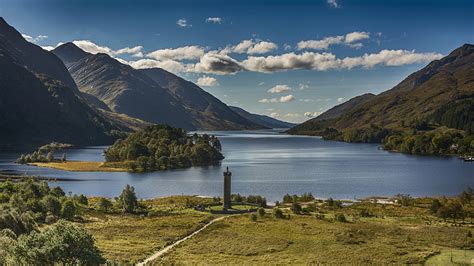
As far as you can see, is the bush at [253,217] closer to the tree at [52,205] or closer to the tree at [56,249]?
the tree at [52,205]

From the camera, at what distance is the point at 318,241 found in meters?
68.9

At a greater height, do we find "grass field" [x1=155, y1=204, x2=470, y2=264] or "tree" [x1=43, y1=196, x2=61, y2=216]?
"tree" [x1=43, y1=196, x2=61, y2=216]

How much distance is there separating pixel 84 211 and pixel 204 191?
44.6 m

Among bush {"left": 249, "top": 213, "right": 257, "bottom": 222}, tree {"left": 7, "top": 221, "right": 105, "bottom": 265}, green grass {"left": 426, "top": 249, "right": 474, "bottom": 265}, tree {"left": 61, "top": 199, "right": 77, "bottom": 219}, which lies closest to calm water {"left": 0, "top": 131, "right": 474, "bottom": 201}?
bush {"left": 249, "top": 213, "right": 257, "bottom": 222}

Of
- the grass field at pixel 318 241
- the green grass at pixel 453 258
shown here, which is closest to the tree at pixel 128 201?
the grass field at pixel 318 241

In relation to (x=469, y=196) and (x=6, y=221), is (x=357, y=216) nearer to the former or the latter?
(x=469, y=196)

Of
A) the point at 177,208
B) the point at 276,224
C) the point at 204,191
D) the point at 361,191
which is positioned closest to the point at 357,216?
the point at 276,224

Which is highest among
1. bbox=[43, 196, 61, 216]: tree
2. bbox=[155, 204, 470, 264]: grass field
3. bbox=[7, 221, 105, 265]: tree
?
bbox=[7, 221, 105, 265]: tree

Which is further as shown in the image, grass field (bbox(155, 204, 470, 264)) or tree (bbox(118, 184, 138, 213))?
tree (bbox(118, 184, 138, 213))

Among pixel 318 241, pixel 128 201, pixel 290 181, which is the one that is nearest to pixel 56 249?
pixel 318 241

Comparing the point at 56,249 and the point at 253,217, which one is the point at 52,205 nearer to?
the point at 253,217

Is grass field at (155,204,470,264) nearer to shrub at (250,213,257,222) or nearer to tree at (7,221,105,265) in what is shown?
shrub at (250,213,257,222)

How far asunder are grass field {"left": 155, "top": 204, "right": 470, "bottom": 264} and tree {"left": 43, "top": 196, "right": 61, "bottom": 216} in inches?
1188

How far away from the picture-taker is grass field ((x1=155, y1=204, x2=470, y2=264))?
5950cm
